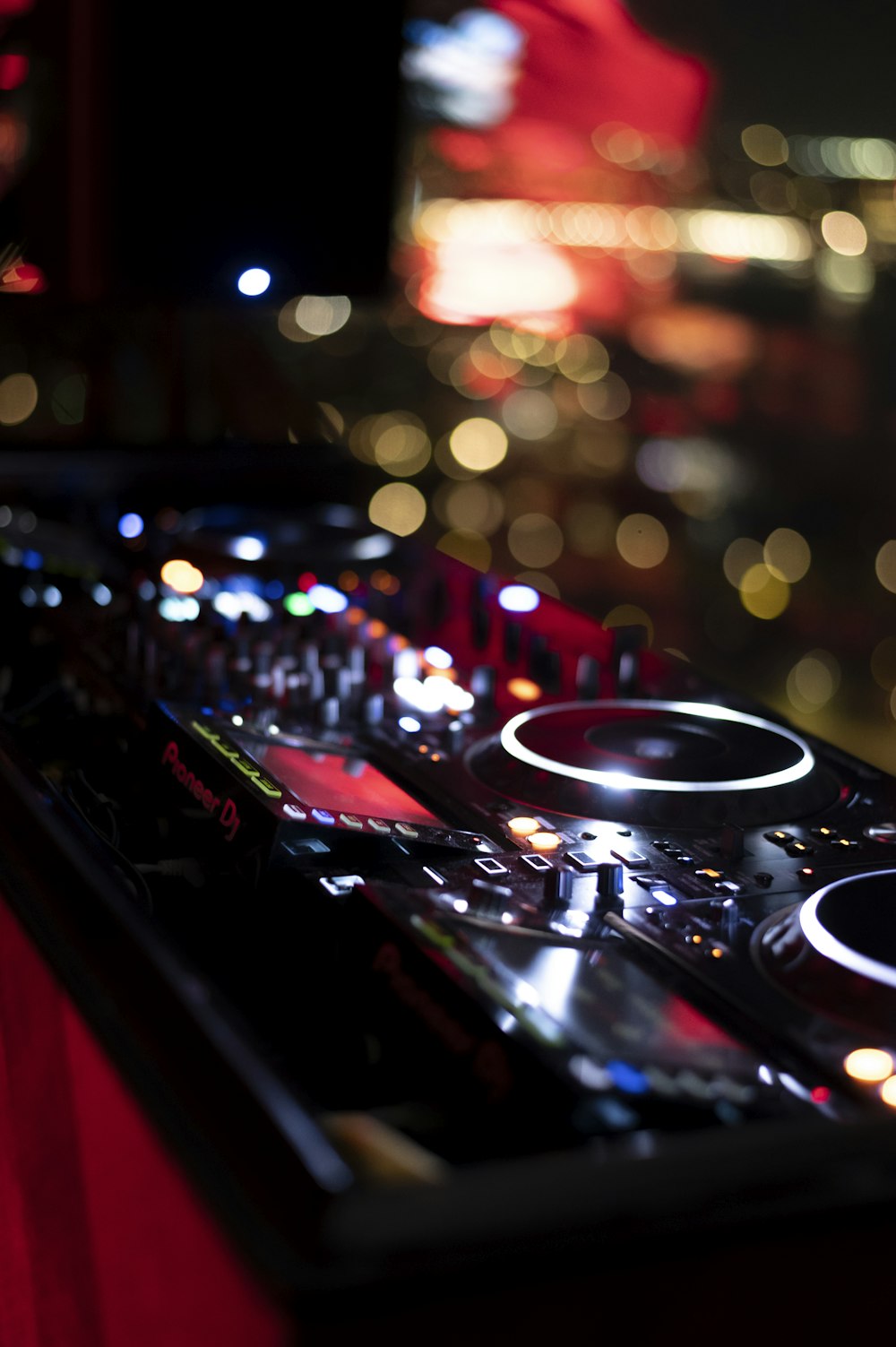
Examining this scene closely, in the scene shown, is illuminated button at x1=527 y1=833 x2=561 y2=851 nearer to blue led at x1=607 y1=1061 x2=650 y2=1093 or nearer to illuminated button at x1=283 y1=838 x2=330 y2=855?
illuminated button at x1=283 y1=838 x2=330 y2=855

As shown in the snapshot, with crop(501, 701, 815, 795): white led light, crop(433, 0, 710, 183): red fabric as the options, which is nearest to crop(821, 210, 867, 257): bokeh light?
crop(433, 0, 710, 183): red fabric

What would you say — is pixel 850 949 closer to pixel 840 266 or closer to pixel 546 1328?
pixel 546 1328

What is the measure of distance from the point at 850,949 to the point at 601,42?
1.75 m

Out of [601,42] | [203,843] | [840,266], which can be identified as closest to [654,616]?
[840,266]

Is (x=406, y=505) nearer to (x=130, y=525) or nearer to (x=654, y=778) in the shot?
(x=130, y=525)

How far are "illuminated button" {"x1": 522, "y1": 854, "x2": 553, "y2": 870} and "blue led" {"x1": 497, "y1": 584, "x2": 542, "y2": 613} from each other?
0.54 metres

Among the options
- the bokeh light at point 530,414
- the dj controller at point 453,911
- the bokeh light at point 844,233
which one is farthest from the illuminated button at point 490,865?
the bokeh light at point 530,414

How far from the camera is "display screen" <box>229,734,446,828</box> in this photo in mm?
859

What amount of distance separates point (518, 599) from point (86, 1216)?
2.54ft

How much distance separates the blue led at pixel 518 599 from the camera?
4.34 ft

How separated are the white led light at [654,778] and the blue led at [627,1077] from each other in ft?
1.20

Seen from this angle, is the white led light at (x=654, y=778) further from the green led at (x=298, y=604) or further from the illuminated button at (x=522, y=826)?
the green led at (x=298, y=604)

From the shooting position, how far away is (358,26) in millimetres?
1416

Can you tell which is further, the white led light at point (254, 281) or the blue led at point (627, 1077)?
the white led light at point (254, 281)
